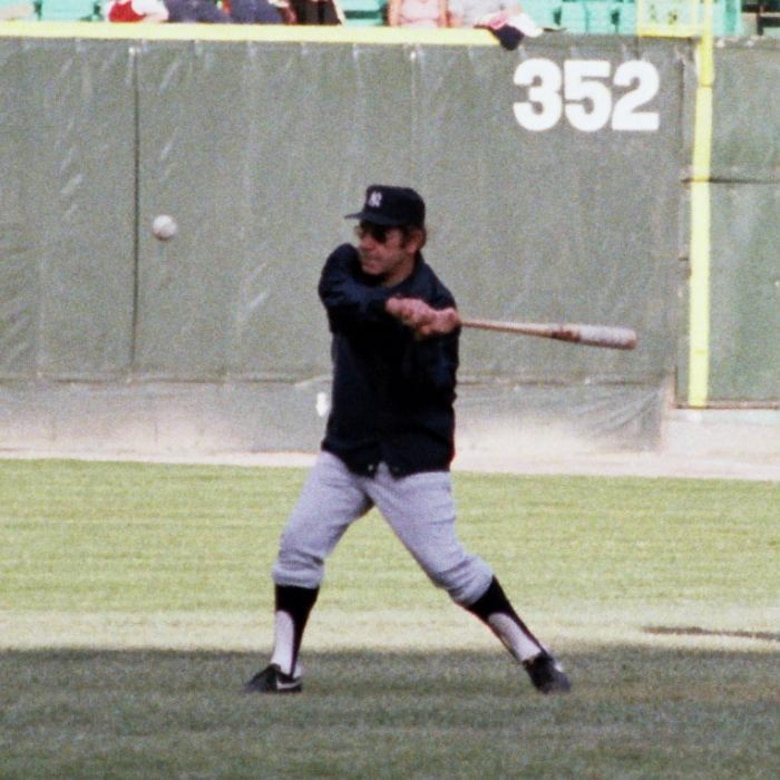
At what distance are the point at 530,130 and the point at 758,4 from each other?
4.23 meters

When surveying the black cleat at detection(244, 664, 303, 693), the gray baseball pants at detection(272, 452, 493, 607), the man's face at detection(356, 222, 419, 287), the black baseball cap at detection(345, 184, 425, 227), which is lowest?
the black cleat at detection(244, 664, 303, 693)

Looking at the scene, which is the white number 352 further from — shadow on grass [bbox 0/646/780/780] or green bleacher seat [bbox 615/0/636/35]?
shadow on grass [bbox 0/646/780/780]

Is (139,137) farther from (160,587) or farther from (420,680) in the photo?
(420,680)

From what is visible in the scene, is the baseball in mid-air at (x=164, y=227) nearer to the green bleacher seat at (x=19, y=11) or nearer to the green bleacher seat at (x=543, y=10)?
the green bleacher seat at (x=19, y=11)

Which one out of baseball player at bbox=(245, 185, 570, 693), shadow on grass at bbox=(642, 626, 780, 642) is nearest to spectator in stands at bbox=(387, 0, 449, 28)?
shadow on grass at bbox=(642, 626, 780, 642)

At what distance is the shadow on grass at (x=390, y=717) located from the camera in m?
6.21

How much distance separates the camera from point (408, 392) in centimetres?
746

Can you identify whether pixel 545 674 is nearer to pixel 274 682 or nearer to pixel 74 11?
pixel 274 682

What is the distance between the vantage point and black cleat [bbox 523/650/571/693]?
761 cm

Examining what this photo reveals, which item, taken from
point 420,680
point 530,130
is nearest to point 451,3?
point 530,130

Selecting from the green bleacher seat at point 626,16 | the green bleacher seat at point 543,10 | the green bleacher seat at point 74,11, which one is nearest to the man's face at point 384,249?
the green bleacher seat at point 74,11

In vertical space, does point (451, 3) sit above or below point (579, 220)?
above

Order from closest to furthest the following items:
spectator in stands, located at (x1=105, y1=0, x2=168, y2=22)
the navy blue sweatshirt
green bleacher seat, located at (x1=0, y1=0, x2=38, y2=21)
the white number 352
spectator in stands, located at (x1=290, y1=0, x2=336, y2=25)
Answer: the navy blue sweatshirt → spectator in stands, located at (x1=105, y1=0, x2=168, y2=22) → the white number 352 → spectator in stands, located at (x1=290, y1=0, x2=336, y2=25) → green bleacher seat, located at (x1=0, y1=0, x2=38, y2=21)

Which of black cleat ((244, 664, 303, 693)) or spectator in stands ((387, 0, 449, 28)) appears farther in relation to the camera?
spectator in stands ((387, 0, 449, 28))
